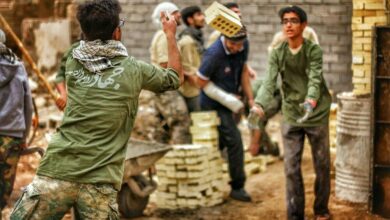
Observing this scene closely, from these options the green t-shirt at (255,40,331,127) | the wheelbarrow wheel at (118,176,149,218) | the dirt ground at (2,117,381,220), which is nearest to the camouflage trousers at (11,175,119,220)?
the green t-shirt at (255,40,331,127)

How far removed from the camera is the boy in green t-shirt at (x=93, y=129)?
4605 millimetres

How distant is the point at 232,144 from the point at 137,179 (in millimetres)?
1210

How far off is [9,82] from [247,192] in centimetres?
341

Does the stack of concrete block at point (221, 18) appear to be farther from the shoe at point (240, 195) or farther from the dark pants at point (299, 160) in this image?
the shoe at point (240, 195)

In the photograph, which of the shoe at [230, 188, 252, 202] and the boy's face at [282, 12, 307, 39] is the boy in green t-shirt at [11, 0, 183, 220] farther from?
the shoe at [230, 188, 252, 202]

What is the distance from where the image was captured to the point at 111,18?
465 centimetres

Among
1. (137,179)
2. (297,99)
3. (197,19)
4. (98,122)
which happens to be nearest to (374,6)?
(297,99)

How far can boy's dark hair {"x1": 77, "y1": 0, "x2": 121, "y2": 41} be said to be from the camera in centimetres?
462

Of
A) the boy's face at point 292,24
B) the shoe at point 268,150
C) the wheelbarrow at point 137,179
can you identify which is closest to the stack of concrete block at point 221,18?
the boy's face at point 292,24

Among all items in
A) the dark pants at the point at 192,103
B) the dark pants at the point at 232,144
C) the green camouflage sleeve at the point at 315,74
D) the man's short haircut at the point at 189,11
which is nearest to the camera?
the green camouflage sleeve at the point at 315,74

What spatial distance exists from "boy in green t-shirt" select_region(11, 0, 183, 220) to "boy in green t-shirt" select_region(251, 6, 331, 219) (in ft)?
8.27

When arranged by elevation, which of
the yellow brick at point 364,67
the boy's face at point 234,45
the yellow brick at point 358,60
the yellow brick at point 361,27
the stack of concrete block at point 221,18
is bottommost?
the yellow brick at point 364,67

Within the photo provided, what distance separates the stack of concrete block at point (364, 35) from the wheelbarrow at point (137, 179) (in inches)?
78.0

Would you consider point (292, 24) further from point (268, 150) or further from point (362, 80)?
point (268, 150)
